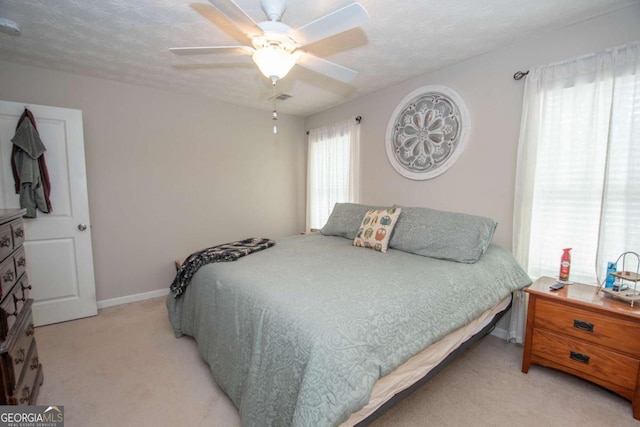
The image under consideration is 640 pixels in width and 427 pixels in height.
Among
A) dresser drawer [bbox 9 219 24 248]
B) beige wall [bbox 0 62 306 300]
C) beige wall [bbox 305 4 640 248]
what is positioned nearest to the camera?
dresser drawer [bbox 9 219 24 248]

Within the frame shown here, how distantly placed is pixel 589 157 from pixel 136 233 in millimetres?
4283

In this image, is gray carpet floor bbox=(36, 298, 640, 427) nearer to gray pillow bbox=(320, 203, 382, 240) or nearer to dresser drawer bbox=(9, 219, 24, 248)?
dresser drawer bbox=(9, 219, 24, 248)

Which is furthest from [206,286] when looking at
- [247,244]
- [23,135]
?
[23,135]

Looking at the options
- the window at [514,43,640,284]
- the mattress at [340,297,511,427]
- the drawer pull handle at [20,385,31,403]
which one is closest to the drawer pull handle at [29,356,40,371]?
the drawer pull handle at [20,385,31,403]

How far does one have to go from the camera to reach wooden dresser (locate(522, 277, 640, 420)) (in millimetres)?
1574

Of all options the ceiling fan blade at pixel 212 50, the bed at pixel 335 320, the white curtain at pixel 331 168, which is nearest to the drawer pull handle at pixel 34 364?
the bed at pixel 335 320

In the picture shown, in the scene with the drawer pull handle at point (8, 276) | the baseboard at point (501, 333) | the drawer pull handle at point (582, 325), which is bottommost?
the baseboard at point (501, 333)

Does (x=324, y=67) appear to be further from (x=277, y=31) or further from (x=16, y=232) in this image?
(x=16, y=232)

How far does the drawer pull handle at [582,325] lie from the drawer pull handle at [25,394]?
10.3 feet

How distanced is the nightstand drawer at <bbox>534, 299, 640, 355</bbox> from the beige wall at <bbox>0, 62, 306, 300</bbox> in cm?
336

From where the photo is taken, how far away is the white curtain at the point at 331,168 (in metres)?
3.63

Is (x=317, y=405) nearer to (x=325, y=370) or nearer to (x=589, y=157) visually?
(x=325, y=370)

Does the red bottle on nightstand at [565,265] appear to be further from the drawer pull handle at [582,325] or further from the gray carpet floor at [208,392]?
the gray carpet floor at [208,392]

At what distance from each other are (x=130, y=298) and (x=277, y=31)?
329 cm
